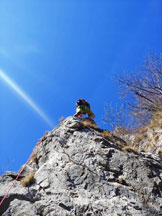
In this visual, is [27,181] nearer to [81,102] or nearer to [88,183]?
[88,183]

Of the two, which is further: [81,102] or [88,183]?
[81,102]

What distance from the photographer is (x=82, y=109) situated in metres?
10.1

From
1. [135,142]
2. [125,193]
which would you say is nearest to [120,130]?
[135,142]

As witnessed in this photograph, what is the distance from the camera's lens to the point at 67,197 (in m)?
5.49

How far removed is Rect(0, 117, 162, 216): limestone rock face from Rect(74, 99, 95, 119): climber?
2284 mm

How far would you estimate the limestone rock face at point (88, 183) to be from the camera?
5.10m

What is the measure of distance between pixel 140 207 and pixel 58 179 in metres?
2.69

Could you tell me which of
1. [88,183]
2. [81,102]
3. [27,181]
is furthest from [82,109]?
[27,181]

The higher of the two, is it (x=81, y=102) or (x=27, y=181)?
(x=81, y=102)

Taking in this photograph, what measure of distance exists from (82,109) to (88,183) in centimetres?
486

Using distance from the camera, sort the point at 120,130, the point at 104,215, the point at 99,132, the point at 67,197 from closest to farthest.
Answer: the point at 104,215
the point at 67,197
the point at 99,132
the point at 120,130

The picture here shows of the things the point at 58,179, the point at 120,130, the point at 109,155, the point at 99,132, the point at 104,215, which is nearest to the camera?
the point at 104,215

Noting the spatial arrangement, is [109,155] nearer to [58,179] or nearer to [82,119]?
[58,179]

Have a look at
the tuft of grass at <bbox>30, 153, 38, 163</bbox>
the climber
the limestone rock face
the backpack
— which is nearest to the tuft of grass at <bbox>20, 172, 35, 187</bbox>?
the limestone rock face
